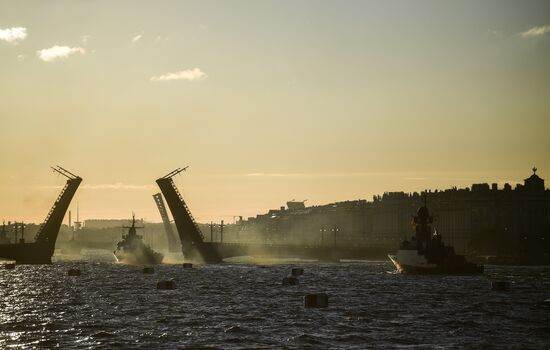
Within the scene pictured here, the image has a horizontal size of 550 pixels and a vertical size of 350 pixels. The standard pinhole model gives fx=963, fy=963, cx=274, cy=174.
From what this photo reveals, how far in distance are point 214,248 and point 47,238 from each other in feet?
85.0

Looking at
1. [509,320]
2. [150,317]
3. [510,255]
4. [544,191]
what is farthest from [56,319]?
[544,191]

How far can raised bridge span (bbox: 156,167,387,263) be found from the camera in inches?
4766

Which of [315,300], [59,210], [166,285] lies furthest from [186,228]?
[315,300]

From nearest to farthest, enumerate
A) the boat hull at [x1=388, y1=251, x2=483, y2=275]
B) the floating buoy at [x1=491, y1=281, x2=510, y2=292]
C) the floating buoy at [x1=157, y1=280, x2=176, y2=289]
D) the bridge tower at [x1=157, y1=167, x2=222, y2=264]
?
the floating buoy at [x1=491, y1=281, x2=510, y2=292]
the floating buoy at [x1=157, y1=280, x2=176, y2=289]
the boat hull at [x1=388, y1=251, x2=483, y2=275]
the bridge tower at [x1=157, y1=167, x2=222, y2=264]

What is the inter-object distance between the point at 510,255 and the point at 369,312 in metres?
114

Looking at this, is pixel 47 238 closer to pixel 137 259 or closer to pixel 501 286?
pixel 137 259

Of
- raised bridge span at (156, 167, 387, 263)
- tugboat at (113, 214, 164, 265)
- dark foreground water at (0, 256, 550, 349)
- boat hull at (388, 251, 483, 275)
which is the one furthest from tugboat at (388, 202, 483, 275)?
tugboat at (113, 214, 164, 265)

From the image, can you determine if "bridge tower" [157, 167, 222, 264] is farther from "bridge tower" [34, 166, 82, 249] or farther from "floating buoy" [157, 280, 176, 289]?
"floating buoy" [157, 280, 176, 289]

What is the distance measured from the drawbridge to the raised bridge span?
11.3 metres

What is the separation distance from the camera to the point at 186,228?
12750cm

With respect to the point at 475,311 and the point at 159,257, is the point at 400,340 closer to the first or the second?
the point at 475,311

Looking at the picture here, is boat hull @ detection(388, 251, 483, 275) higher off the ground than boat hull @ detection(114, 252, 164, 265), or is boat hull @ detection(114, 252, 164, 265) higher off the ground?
boat hull @ detection(114, 252, 164, 265)

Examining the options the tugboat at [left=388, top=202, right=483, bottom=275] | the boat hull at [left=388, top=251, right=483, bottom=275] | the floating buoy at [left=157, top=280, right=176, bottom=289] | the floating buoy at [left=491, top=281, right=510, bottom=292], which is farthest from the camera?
the tugboat at [left=388, top=202, right=483, bottom=275]

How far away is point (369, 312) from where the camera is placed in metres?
51.9
